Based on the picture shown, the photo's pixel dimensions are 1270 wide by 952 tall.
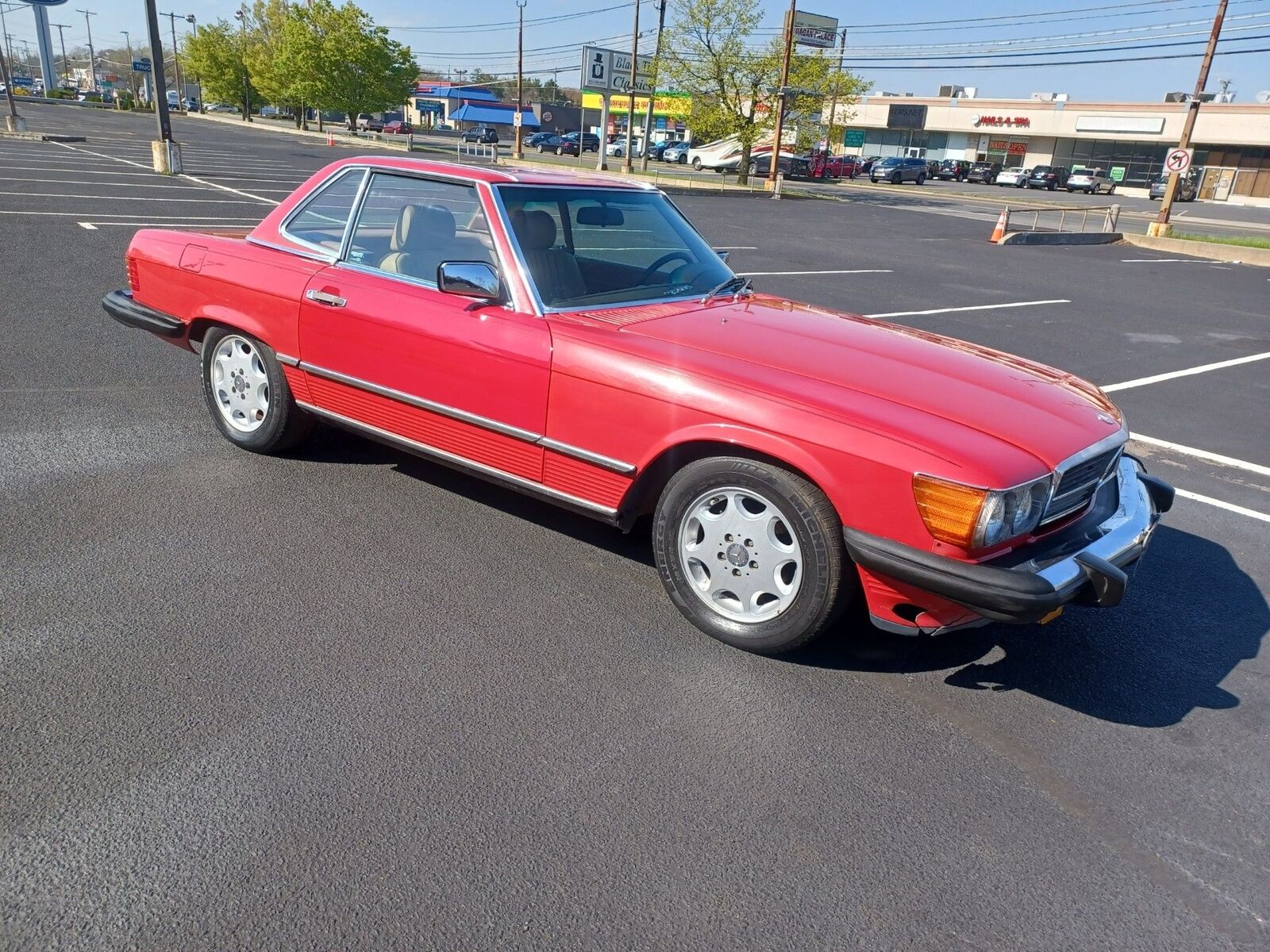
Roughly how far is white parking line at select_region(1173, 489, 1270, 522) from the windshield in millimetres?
3129

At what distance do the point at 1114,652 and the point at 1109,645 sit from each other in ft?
0.20

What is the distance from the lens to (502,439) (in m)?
3.98

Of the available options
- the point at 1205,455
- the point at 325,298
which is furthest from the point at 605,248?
the point at 1205,455

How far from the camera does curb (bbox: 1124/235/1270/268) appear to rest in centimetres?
2252

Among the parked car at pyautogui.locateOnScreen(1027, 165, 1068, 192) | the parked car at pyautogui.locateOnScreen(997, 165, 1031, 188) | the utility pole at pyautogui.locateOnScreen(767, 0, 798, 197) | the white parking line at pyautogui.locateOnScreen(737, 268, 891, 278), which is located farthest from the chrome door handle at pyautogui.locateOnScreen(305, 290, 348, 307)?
the parked car at pyautogui.locateOnScreen(997, 165, 1031, 188)

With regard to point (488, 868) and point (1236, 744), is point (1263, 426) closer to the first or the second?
point (1236, 744)

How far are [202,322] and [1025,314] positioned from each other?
10247 mm

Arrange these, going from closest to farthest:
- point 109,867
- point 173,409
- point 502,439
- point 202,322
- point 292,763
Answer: point 109,867 < point 292,763 < point 502,439 < point 202,322 < point 173,409

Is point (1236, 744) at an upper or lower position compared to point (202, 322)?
lower

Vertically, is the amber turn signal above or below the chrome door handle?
below

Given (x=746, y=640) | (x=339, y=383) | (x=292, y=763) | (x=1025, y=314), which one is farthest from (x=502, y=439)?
(x=1025, y=314)

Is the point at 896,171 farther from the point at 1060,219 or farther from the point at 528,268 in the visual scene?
the point at 528,268

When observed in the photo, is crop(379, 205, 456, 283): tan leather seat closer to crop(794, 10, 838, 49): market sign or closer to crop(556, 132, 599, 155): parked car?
crop(794, 10, 838, 49): market sign

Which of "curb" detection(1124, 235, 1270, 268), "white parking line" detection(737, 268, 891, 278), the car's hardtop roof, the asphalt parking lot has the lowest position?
"curb" detection(1124, 235, 1270, 268)
